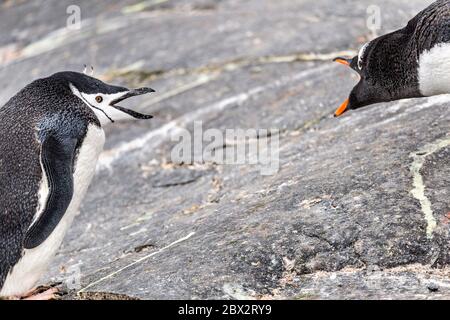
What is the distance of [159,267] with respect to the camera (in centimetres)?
313

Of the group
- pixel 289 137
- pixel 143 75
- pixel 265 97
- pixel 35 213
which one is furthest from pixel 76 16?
pixel 35 213

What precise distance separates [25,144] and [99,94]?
0.49m

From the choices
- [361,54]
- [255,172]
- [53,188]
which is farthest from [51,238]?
[361,54]

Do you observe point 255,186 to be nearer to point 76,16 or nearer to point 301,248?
point 301,248

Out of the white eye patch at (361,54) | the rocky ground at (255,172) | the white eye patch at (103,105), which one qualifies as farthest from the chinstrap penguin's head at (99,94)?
the white eye patch at (361,54)

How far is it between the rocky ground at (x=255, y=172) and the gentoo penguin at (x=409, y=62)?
0.22m

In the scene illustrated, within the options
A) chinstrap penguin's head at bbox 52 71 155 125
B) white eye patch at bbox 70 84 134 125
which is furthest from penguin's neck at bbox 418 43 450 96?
white eye patch at bbox 70 84 134 125

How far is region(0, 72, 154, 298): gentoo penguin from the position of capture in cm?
311

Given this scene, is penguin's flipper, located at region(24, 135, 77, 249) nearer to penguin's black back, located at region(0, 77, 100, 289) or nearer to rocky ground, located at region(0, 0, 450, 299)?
penguin's black back, located at region(0, 77, 100, 289)

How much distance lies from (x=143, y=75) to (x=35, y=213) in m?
3.29

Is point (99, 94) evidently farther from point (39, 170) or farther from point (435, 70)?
point (435, 70)

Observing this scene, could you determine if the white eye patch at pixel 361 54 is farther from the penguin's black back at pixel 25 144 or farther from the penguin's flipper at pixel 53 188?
the penguin's flipper at pixel 53 188

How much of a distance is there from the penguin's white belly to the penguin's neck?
5.05ft

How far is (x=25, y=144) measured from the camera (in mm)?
3182
